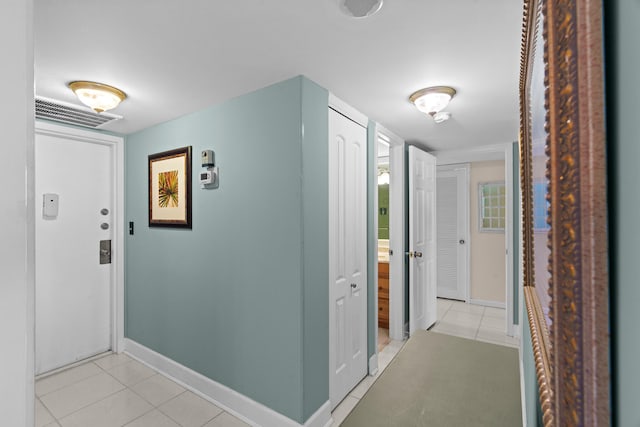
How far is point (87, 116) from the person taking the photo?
2.67m

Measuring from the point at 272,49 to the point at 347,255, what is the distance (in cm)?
152

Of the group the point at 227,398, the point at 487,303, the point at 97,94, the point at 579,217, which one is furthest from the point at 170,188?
the point at 487,303

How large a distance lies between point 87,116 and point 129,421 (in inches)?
96.7

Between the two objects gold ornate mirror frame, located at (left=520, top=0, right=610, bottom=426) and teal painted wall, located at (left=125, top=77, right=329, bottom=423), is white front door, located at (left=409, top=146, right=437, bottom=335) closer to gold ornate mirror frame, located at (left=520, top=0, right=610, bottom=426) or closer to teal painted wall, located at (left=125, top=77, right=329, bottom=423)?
teal painted wall, located at (left=125, top=77, right=329, bottom=423)

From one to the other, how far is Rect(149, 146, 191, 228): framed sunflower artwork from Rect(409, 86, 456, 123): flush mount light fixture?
Result: 1.86 meters

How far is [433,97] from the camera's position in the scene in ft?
7.00

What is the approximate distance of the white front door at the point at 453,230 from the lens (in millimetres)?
5023

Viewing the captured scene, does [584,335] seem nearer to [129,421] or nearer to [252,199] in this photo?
[252,199]

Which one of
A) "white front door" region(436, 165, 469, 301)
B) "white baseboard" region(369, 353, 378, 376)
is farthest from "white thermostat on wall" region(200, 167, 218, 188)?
"white front door" region(436, 165, 469, 301)

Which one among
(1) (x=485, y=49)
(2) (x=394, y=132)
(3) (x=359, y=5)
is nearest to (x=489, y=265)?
(2) (x=394, y=132)

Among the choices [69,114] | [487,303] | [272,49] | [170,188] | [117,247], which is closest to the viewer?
[272,49]

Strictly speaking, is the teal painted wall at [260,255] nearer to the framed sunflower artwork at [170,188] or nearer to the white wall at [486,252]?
the framed sunflower artwork at [170,188]

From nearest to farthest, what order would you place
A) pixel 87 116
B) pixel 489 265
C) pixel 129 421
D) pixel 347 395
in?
pixel 129 421 → pixel 347 395 → pixel 87 116 → pixel 489 265

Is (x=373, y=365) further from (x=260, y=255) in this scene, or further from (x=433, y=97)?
(x=433, y=97)
